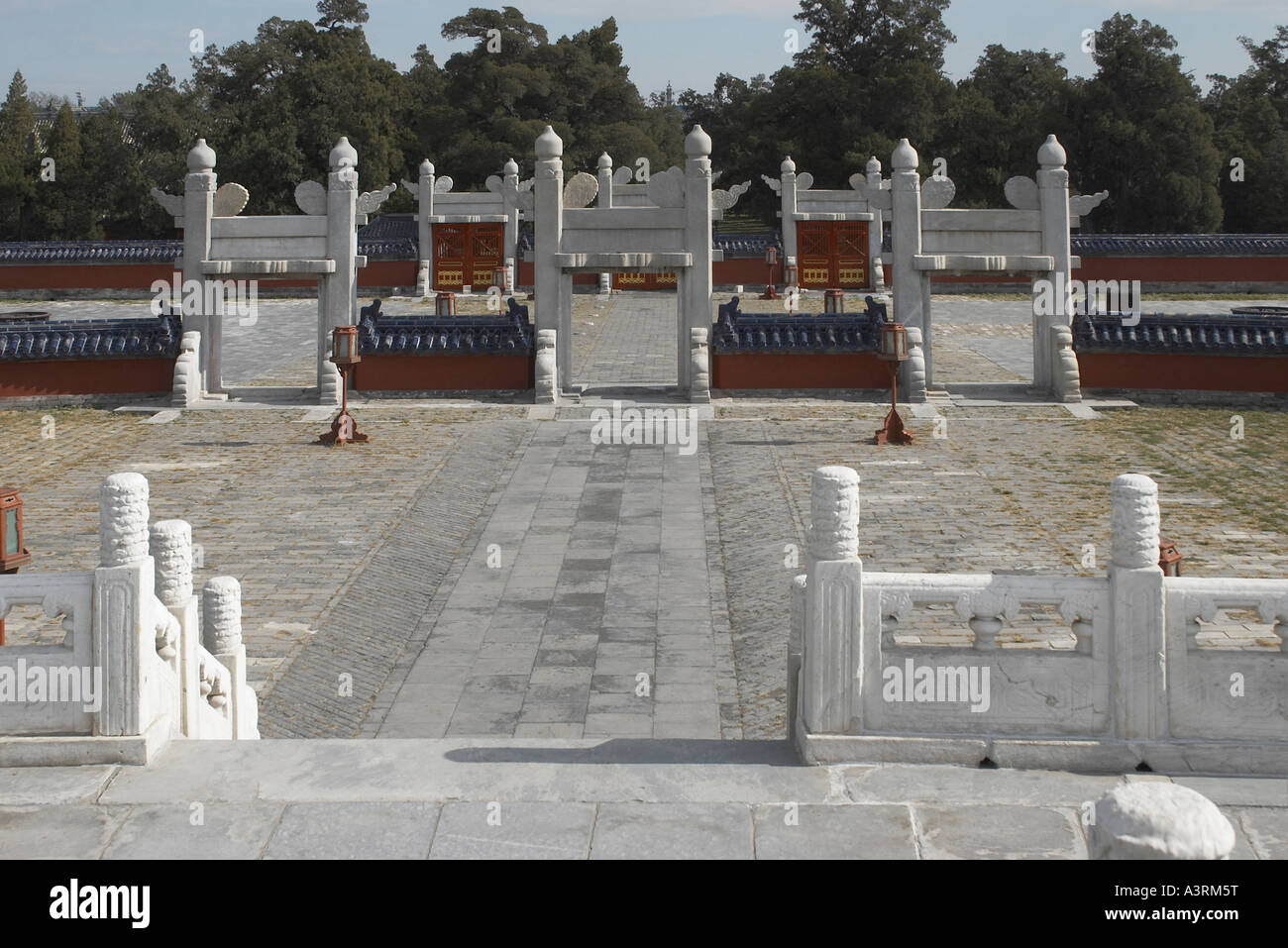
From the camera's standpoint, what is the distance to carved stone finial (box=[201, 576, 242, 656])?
8.03 metres

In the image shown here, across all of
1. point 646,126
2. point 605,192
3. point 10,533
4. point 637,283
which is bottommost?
point 10,533

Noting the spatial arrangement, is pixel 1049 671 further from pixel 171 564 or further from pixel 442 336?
pixel 442 336

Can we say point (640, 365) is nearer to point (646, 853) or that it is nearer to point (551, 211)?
point (551, 211)

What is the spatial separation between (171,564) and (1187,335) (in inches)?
614

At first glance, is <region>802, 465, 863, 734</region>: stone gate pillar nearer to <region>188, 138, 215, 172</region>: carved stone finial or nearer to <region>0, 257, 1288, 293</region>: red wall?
<region>188, 138, 215, 172</region>: carved stone finial

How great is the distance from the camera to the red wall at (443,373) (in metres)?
20.1

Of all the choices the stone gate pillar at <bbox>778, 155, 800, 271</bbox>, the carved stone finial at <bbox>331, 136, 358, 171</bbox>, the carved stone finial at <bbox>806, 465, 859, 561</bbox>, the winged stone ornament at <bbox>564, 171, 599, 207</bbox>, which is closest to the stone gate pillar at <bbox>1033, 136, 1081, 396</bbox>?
the winged stone ornament at <bbox>564, 171, 599, 207</bbox>

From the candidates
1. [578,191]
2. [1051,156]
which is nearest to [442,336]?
[578,191]

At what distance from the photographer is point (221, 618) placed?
8.09m

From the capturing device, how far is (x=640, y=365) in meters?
23.6

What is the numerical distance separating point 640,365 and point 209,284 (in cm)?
667

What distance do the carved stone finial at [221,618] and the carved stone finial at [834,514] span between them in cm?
324

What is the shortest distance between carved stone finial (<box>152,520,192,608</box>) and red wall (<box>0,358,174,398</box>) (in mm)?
13366

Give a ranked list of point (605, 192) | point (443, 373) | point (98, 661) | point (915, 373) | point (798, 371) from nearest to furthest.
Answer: point (98, 661) < point (915, 373) < point (798, 371) < point (443, 373) < point (605, 192)
